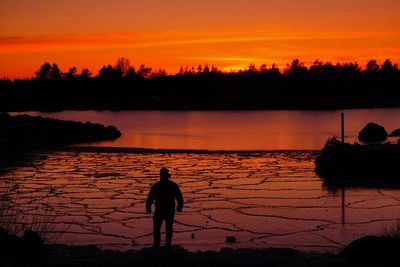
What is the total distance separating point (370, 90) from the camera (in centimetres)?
18625

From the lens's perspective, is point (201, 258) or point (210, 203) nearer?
point (201, 258)

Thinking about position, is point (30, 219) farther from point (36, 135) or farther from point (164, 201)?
point (36, 135)

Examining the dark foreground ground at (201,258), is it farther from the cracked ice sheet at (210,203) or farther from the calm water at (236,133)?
the calm water at (236,133)

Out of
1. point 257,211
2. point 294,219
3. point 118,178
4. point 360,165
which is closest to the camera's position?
Answer: point 294,219

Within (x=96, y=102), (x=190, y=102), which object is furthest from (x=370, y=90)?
(x=96, y=102)

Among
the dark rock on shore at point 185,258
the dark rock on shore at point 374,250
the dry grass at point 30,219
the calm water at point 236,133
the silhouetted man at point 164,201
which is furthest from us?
the calm water at point 236,133

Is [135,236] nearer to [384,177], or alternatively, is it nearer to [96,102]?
[384,177]

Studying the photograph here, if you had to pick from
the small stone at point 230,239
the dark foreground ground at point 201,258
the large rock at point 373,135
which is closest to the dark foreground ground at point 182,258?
the dark foreground ground at point 201,258

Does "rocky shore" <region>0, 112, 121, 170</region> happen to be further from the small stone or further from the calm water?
the small stone

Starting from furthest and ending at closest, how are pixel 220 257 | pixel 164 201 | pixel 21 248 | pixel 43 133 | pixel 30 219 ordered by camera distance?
pixel 43 133 < pixel 30 219 < pixel 164 201 < pixel 220 257 < pixel 21 248

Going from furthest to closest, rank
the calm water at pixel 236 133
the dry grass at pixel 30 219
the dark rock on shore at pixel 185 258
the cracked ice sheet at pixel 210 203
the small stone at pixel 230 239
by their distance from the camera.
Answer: the calm water at pixel 236 133 < the cracked ice sheet at pixel 210 203 < the dry grass at pixel 30 219 < the small stone at pixel 230 239 < the dark rock on shore at pixel 185 258

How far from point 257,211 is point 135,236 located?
356 centimetres

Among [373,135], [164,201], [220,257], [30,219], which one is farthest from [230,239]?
[373,135]

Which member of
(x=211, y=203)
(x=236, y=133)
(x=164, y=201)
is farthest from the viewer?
(x=236, y=133)
